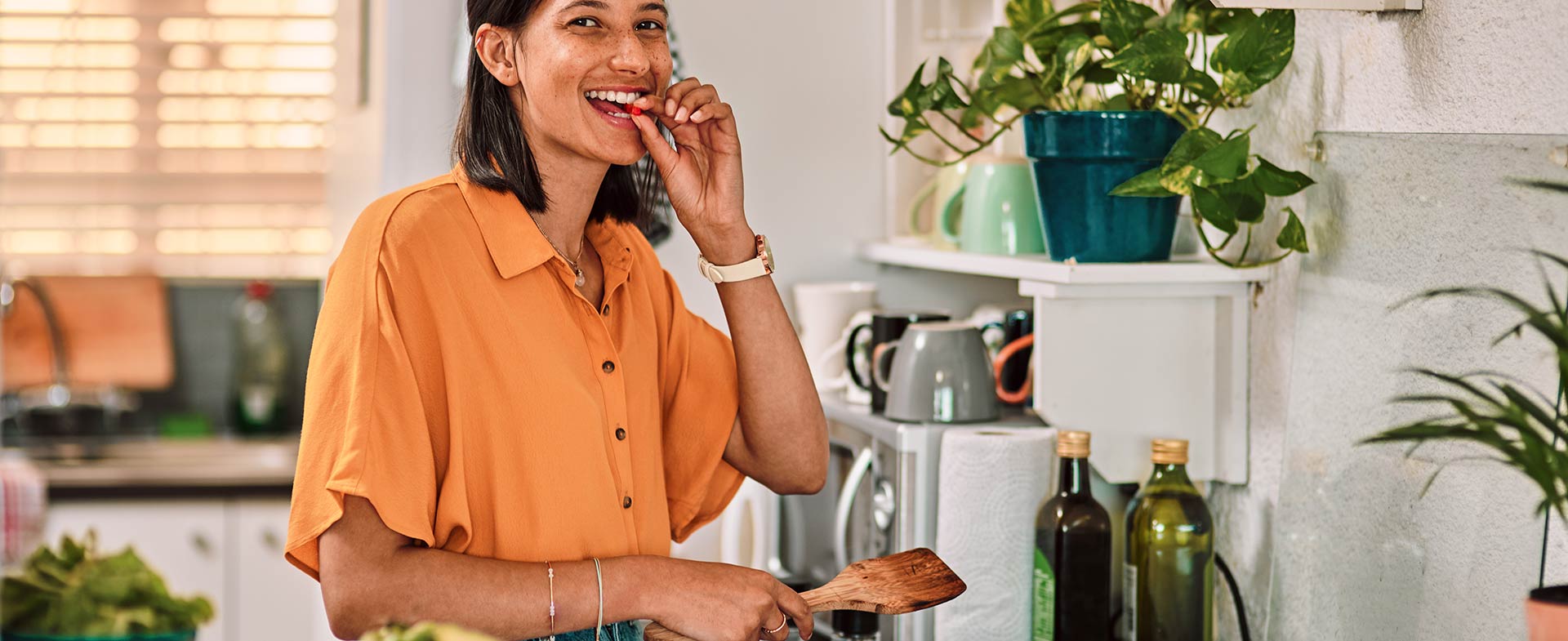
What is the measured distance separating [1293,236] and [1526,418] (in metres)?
0.38

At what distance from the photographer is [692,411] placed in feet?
4.57

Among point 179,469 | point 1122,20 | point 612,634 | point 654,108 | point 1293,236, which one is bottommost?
point 179,469

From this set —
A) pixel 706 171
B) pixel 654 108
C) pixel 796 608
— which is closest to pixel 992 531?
pixel 796 608

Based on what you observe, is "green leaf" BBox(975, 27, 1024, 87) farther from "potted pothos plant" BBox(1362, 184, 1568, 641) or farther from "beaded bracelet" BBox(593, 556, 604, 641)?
"beaded bracelet" BBox(593, 556, 604, 641)

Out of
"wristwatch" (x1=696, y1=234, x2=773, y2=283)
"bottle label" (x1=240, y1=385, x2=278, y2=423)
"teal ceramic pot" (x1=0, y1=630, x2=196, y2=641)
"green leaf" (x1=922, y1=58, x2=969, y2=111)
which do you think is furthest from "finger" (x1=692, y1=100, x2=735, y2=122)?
"bottle label" (x1=240, y1=385, x2=278, y2=423)

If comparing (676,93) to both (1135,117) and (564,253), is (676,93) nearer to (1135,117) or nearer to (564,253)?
Result: (564,253)

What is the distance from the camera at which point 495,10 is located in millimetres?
1189

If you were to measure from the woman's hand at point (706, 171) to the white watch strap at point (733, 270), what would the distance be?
0.06 feet

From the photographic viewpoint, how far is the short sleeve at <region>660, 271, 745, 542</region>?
1.39 meters

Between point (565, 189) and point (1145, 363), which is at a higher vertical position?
point (565, 189)

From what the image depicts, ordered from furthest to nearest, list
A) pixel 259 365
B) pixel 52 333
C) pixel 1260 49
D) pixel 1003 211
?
pixel 259 365 → pixel 52 333 → pixel 1003 211 → pixel 1260 49

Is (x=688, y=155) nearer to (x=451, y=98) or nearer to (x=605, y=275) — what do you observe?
(x=605, y=275)

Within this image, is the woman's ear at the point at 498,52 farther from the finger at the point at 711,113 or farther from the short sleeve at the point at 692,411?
the short sleeve at the point at 692,411

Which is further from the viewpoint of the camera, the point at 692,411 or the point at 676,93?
the point at 692,411
